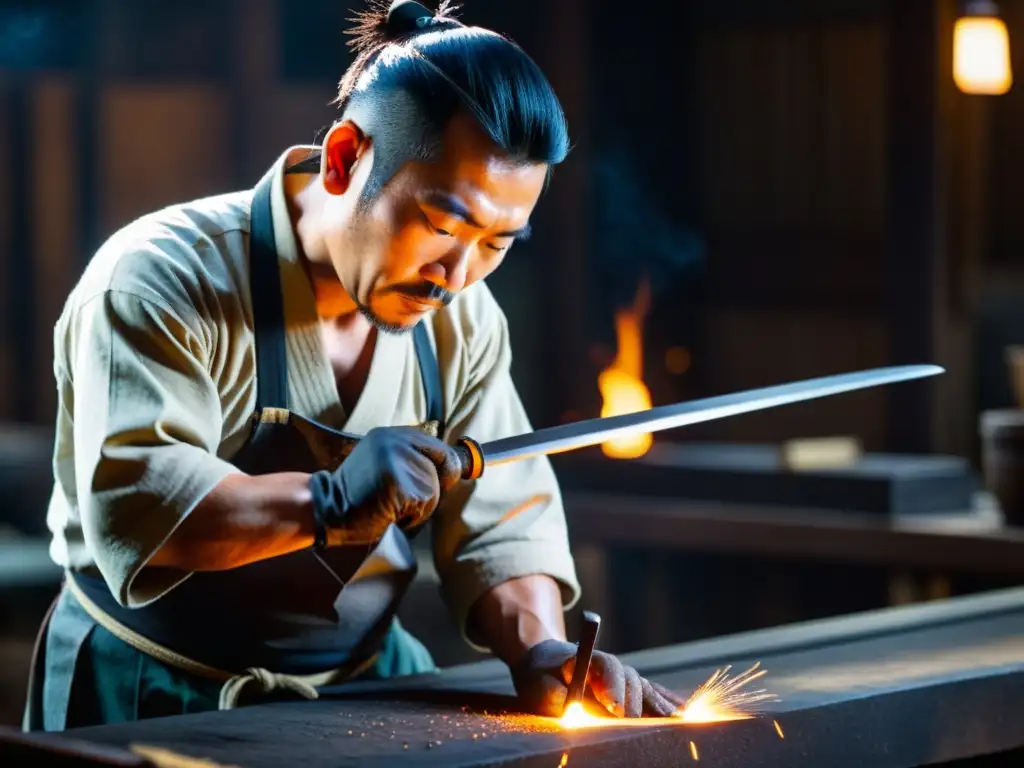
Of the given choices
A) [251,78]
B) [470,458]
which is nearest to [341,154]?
[470,458]

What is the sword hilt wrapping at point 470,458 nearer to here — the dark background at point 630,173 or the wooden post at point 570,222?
the dark background at point 630,173

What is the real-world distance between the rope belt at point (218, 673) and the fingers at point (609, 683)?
57 cm

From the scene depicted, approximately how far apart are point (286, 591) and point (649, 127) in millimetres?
6612

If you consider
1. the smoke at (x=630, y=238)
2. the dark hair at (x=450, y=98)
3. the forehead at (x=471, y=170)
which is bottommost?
the smoke at (x=630, y=238)

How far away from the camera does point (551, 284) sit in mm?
8781

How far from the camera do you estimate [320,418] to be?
121 inches

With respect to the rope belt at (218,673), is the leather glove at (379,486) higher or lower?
higher

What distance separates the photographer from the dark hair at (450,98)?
9.10 ft

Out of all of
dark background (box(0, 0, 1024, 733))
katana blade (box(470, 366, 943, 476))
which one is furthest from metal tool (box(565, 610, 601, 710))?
dark background (box(0, 0, 1024, 733))

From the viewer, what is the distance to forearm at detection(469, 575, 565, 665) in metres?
3.14

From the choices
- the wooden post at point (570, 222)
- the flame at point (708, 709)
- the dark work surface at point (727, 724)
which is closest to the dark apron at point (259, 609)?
the dark work surface at point (727, 724)

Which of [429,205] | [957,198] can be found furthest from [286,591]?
[957,198]

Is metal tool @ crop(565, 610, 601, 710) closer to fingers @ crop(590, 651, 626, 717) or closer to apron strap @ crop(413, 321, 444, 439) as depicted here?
fingers @ crop(590, 651, 626, 717)

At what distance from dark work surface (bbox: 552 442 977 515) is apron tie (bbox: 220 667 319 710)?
384 centimetres
